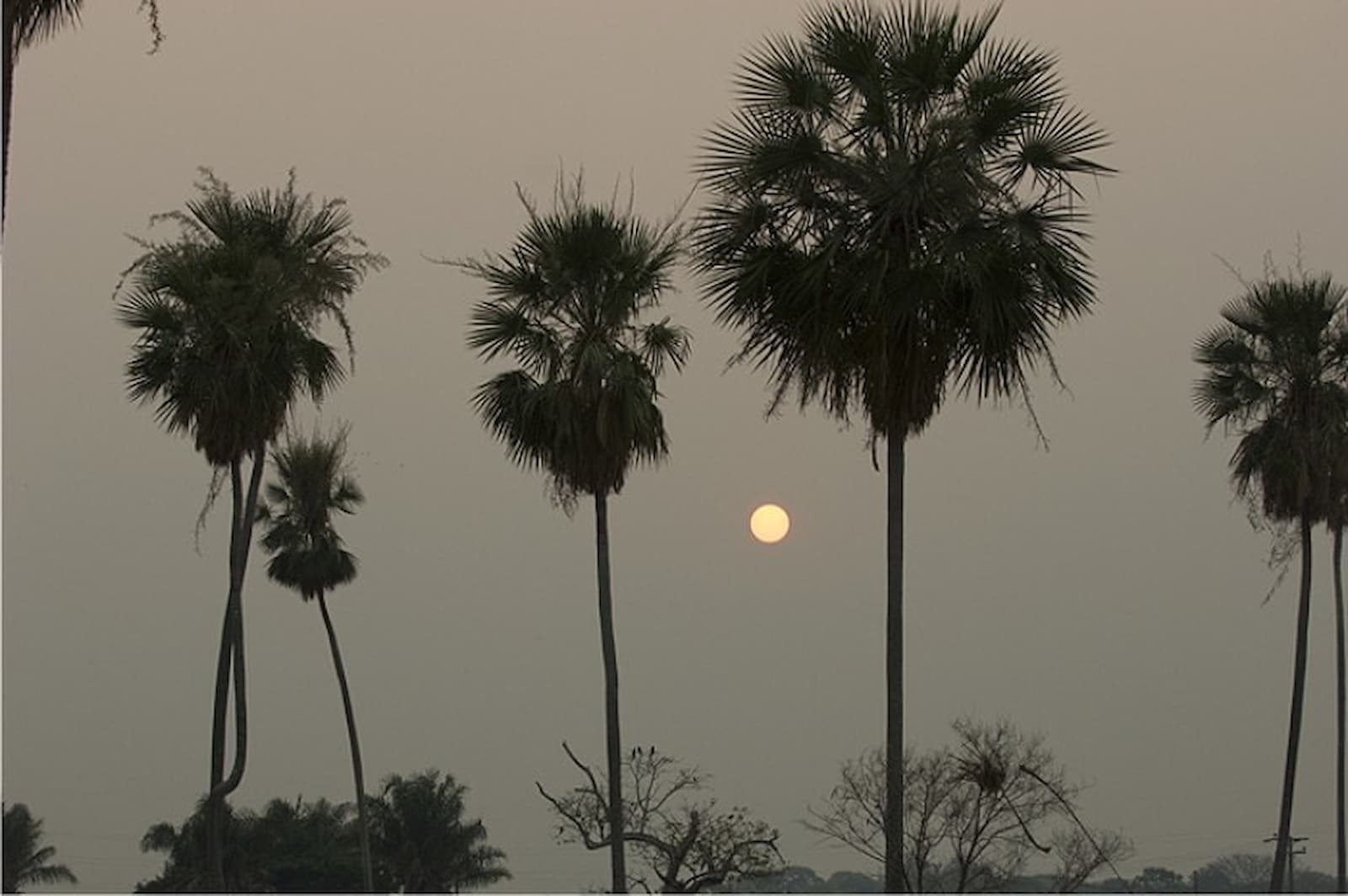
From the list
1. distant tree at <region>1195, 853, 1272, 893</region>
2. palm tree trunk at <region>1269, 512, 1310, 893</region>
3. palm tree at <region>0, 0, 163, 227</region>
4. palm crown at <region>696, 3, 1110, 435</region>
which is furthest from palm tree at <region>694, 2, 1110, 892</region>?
distant tree at <region>1195, 853, 1272, 893</region>

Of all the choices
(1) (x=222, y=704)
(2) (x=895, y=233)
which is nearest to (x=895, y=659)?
(2) (x=895, y=233)

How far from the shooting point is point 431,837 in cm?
8212

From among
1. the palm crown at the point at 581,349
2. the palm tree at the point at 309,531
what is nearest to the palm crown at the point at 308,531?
the palm tree at the point at 309,531

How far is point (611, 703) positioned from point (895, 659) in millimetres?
9425

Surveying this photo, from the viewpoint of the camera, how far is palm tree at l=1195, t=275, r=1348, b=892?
37562 mm

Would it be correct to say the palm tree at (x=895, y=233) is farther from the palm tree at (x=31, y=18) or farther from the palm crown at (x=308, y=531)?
the palm crown at (x=308, y=531)

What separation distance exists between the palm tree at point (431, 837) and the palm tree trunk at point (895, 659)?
208 ft

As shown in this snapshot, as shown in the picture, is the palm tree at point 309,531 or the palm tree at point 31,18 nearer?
the palm tree at point 31,18

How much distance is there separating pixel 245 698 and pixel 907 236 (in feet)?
61.0

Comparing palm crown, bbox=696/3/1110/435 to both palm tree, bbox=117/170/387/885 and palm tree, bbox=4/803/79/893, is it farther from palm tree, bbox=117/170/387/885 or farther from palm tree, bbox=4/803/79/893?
palm tree, bbox=4/803/79/893

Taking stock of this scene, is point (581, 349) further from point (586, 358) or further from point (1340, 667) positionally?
point (1340, 667)

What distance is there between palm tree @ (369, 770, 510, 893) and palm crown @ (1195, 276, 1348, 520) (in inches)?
2020

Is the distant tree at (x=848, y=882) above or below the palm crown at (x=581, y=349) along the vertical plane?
below

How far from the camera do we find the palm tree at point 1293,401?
37562 mm
